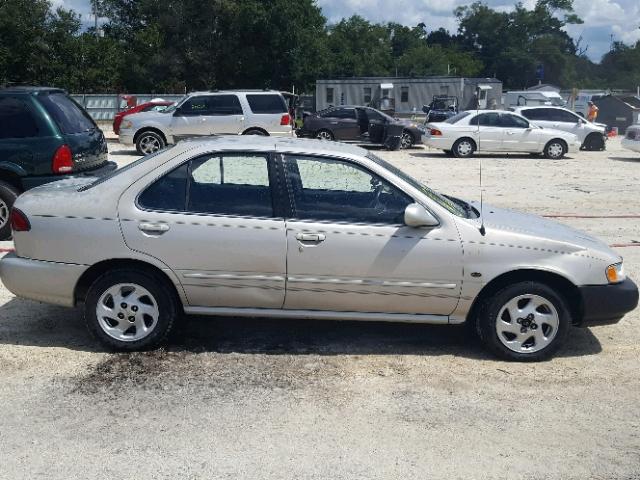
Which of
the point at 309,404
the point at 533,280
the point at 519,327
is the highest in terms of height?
the point at 533,280

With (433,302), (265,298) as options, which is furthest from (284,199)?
(433,302)

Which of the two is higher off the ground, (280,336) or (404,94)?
(404,94)

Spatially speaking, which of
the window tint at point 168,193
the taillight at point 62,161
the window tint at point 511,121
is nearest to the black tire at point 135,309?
the window tint at point 168,193

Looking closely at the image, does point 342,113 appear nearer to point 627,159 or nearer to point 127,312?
point 627,159

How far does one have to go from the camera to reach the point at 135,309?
529 cm

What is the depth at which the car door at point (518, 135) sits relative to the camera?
2098 centimetres

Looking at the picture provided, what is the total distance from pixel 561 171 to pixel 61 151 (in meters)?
13.0

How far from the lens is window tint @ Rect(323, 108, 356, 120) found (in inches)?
963

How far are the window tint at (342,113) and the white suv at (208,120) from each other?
4551mm

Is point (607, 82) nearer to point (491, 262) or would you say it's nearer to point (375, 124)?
point (375, 124)

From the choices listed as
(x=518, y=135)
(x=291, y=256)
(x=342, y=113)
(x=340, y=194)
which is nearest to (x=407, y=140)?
(x=342, y=113)

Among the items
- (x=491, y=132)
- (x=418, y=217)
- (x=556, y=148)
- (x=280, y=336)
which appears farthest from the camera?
(x=556, y=148)

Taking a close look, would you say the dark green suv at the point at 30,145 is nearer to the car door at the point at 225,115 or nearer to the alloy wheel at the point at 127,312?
the alloy wheel at the point at 127,312

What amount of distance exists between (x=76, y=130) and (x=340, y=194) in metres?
4.78
